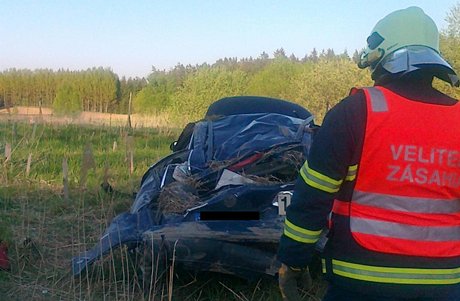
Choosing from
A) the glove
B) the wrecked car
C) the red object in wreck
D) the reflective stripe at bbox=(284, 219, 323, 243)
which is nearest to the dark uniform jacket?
the reflective stripe at bbox=(284, 219, 323, 243)

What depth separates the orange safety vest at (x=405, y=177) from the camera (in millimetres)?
1978

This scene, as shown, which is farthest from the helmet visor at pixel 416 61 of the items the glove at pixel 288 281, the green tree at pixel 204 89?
the green tree at pixel 204 89

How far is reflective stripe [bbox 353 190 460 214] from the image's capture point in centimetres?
201

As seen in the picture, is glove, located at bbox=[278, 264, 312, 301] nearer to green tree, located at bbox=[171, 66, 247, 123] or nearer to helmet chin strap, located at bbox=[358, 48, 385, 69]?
helmet chin strap, located at bbox=[358, 48, 385, 69]

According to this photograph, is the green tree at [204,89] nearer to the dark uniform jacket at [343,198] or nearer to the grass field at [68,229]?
the grass field at [68,229]

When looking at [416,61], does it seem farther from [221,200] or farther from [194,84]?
[194,84]

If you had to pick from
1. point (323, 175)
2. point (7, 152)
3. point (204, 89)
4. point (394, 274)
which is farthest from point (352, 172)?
point (204, 89)

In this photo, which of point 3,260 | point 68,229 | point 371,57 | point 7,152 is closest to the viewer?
point 371,57

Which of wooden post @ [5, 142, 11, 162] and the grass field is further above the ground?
wooden post @ [5, 142, 11, 162]

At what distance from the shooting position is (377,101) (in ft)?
6.53

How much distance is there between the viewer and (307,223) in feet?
6.74

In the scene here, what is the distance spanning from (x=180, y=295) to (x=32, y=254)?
150 cm

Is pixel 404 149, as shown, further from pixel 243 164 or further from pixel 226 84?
pixel 226 84

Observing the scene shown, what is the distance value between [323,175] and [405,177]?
0.27m
